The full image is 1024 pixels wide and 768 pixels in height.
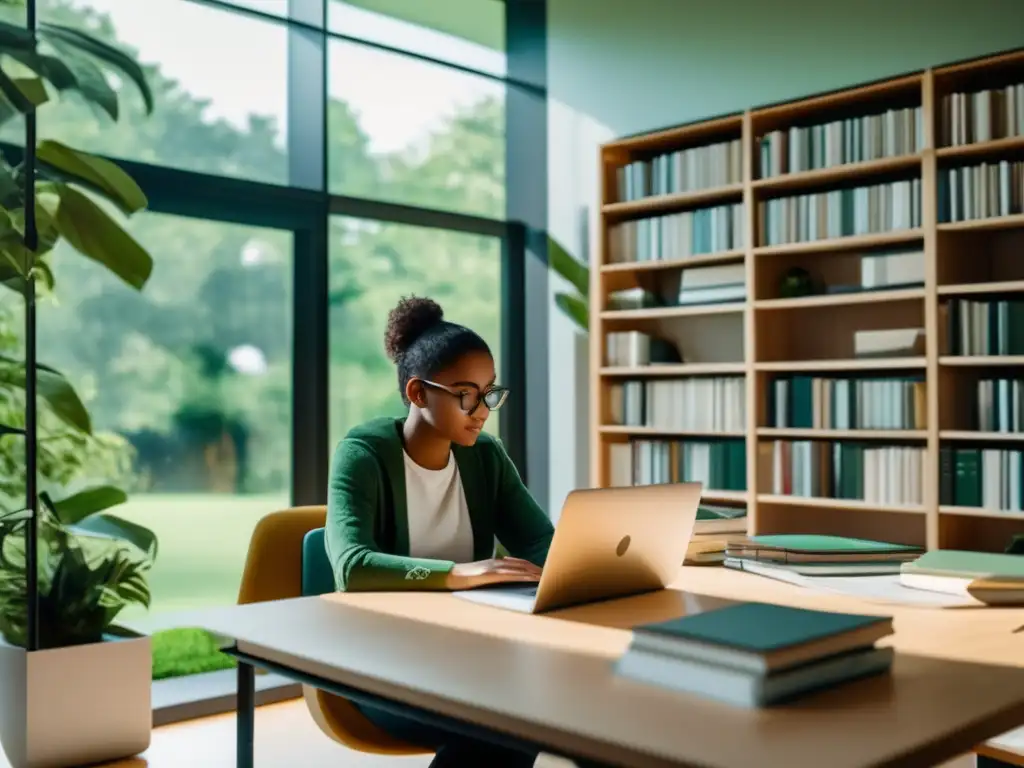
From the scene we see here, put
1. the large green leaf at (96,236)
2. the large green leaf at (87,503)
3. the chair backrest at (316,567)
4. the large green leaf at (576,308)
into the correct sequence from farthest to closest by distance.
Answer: the large green leaf at (576,308), the large green leaf at (87,503), the large green leaf at (96,236), the chair backrest at (316,567)

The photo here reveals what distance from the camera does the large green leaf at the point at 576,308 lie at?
468 cm

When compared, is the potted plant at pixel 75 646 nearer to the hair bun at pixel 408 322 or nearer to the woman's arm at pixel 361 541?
the hair bun at pixel 408 322

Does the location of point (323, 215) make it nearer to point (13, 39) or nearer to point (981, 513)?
point (13, 39)

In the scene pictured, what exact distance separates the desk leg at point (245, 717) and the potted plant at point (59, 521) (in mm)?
1254

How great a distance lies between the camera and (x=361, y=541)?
73.2 inches

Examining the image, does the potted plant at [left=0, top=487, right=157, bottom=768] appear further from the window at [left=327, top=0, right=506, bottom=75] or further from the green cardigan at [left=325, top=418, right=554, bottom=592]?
the window at [left=327, top=0, right=506, bottom=75]

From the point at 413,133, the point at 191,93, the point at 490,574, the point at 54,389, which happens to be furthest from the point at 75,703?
the point at 413,133

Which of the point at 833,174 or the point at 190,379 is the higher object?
the point at 833,174

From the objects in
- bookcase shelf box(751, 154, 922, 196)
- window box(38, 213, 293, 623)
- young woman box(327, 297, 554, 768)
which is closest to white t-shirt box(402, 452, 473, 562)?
young woman box(327, 297, 554, 768)

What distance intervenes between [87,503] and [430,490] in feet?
4.14

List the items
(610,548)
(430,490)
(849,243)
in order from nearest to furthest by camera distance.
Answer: (610,548)
(430,490)
(849,243)

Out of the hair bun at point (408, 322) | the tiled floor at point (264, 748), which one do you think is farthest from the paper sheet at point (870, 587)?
the tiled floor at point (264, 748)

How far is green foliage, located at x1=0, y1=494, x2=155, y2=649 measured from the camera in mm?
2791

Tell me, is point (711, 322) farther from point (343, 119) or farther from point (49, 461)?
point (49, 461)
